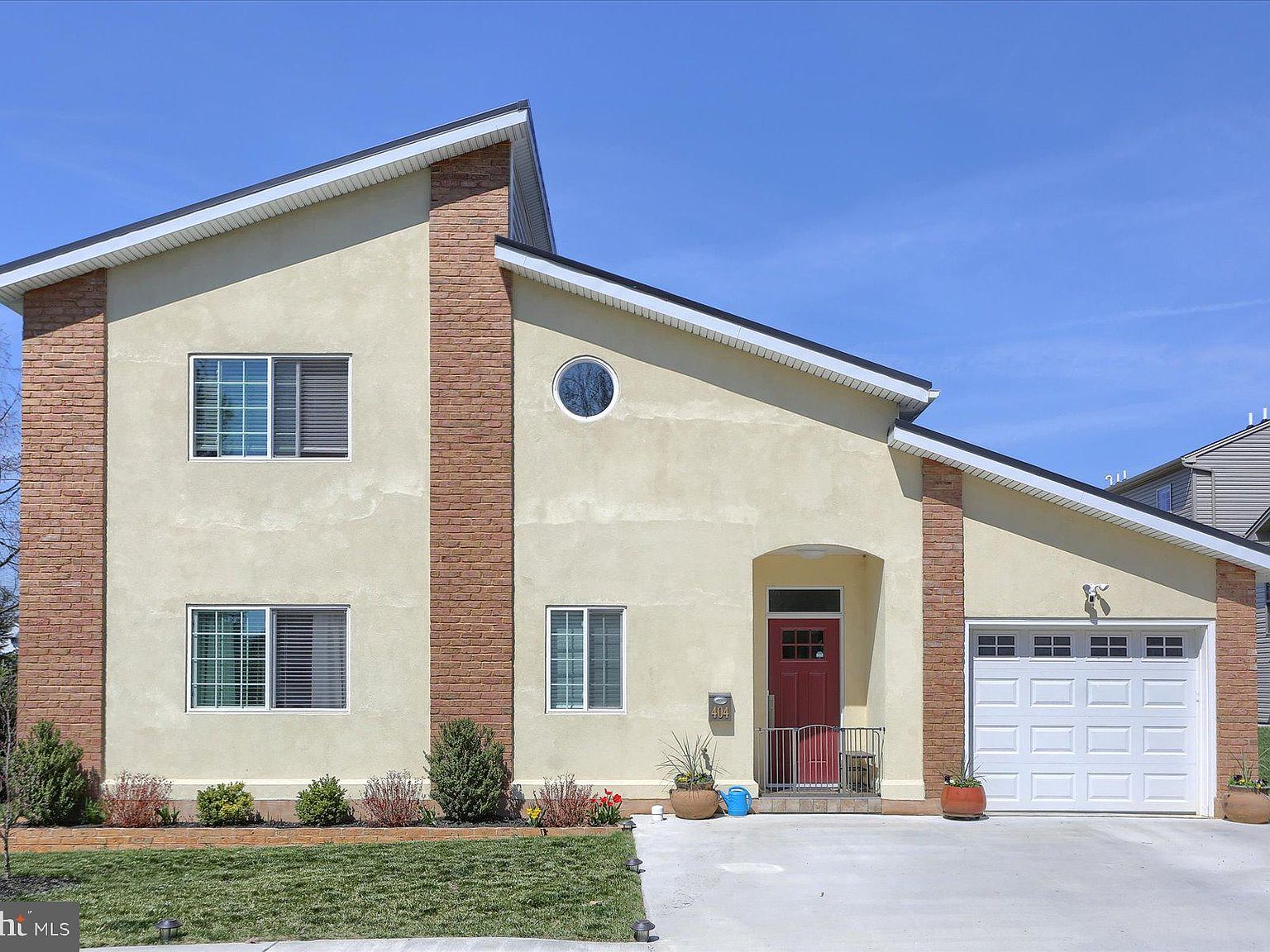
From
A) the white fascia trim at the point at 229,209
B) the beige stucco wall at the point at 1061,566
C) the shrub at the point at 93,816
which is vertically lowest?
the shrub at the point at 93,816

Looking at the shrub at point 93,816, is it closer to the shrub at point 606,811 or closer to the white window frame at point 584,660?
the white window frame at point 584,660

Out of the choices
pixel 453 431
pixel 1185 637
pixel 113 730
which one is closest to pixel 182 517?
pixel 113 730

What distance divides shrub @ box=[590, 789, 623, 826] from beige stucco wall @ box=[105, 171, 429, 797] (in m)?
2.49

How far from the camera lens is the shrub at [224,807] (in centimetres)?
1362

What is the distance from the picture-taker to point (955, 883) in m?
10.8

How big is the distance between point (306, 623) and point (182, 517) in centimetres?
221

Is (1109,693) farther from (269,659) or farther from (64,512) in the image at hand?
(64,512)

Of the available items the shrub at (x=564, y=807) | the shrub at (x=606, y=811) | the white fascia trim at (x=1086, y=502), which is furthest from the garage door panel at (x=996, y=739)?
the shrub at (x=564, y=807)

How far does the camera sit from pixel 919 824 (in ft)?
44.5

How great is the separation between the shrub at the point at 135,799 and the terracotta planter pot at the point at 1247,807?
45.1 ft

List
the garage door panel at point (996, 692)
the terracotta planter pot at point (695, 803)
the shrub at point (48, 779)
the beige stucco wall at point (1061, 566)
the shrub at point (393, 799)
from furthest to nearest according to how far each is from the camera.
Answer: the garage door panel at point (996, 692), the beige stucco wall at point (1061, 566), the terracotta planter pot at point (695, 803), the shrub at point (393, 799), the shrub at point (48, 779)

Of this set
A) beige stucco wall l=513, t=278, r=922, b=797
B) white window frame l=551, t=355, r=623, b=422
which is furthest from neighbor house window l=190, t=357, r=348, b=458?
white window frame l=551, t=355, r=623, b=422

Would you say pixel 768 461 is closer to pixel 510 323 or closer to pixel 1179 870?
pixel 510 323

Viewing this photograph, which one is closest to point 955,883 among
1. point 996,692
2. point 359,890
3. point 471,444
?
point 996,692
